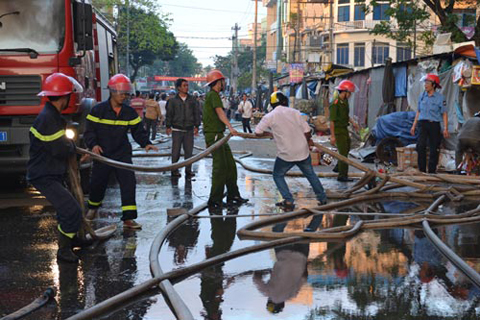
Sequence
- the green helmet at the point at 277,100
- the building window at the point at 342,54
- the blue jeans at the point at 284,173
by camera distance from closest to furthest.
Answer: the green helmet at the point at 277,100 < the blue jeans at the point at 284,173 < the building window at the point at 342,54

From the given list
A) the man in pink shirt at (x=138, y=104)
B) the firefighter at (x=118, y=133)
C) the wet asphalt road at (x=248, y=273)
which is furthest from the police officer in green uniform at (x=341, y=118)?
the man in pink shirt at (x=138, y=104)

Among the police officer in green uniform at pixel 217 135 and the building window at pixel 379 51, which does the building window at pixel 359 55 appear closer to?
the building window at pixel 379 51

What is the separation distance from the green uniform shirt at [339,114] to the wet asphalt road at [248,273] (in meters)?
3.63

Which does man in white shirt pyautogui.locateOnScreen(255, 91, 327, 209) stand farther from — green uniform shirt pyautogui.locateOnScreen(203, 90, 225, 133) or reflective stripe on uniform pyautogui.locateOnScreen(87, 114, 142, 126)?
reflective stripe on uniform pyautogui.locateOnScreen(87, 114, 142, 126)

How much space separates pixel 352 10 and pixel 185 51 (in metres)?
73.2

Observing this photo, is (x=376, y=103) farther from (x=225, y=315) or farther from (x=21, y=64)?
(x=225, y=315)

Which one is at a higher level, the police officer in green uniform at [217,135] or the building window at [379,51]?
the building window at [379,51]

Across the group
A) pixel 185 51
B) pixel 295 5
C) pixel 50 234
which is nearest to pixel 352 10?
pixel 295 5

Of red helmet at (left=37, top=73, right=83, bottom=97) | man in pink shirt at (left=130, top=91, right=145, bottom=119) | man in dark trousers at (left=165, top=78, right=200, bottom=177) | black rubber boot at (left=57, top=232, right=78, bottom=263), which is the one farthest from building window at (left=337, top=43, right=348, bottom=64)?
black rubber boot at (left=57, top=232, right=78, bottom=263)

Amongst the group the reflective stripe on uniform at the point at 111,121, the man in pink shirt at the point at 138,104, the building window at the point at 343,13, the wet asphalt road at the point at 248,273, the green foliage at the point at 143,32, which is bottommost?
the wet asphalt road at the point at 248,273

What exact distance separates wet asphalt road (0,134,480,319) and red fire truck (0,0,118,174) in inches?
50.3

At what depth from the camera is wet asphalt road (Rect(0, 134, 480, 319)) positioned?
4.80 m

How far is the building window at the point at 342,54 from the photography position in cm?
6369

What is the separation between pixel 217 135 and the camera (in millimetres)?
9648
